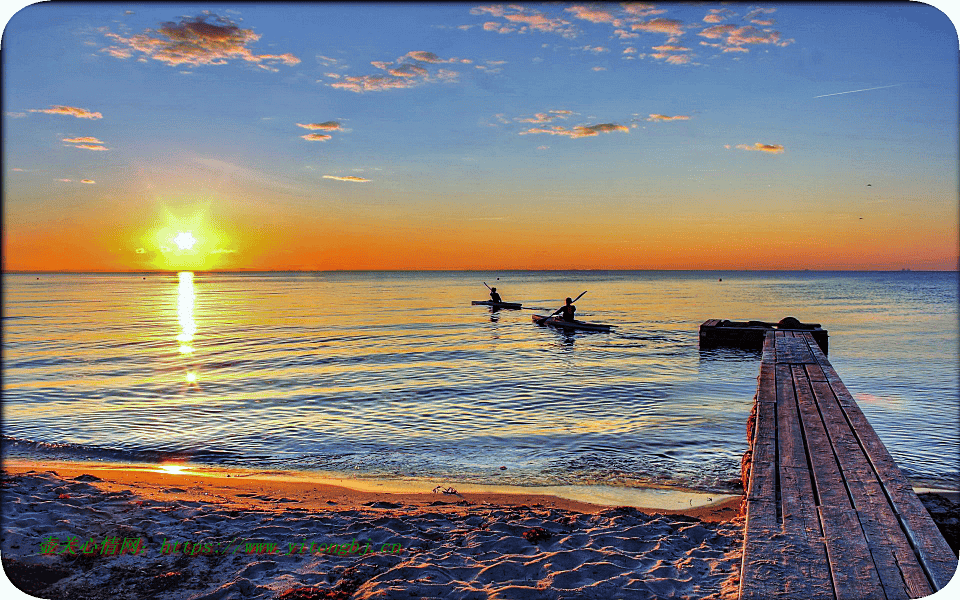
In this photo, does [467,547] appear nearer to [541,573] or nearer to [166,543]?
[541,573]

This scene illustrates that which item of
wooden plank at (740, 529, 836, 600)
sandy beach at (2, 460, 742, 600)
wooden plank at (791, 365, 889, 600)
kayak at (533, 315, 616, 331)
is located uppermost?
wooden plank at (791, 365, 889, 600)

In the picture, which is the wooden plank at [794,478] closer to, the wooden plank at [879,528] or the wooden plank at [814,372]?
the wooden plank at [879,528]

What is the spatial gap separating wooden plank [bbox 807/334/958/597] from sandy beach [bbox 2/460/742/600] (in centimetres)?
145

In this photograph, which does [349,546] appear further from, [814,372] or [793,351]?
[793,351]

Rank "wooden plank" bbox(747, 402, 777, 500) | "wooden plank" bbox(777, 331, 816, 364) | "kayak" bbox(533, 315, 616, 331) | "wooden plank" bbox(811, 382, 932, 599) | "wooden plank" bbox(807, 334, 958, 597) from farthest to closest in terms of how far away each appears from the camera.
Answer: "kayak" bbox(533, 315, 616, 331) → "wooden plank" bbox(777, 331, 816, 364) → "wooden plank" bbox(747, 402, 777, 500) → "wooden plank" bbox(807, 334, 958, 597) → "wooden plank" bbox(811, 382, 932, 599)

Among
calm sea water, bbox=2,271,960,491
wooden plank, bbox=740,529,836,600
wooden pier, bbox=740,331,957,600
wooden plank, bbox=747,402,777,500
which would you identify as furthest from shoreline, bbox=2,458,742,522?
wooden plank, bbox=740,529,836,600

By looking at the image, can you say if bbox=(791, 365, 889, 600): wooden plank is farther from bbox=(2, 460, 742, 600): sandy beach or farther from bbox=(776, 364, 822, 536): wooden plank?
bbox=(2, 460, 742, 600): sandy beach

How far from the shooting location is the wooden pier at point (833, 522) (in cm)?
390

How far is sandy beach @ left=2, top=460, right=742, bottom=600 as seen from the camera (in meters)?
5.19

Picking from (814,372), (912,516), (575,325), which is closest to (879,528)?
(912,516)

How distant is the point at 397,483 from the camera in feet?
31.8

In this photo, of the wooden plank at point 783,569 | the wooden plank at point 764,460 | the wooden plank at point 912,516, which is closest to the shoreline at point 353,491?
the wooden plank at point 764,460

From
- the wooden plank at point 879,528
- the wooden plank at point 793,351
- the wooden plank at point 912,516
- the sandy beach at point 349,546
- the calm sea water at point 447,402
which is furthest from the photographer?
the wooden plank at point 793,351

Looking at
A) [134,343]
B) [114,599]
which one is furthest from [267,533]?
[134,343]
